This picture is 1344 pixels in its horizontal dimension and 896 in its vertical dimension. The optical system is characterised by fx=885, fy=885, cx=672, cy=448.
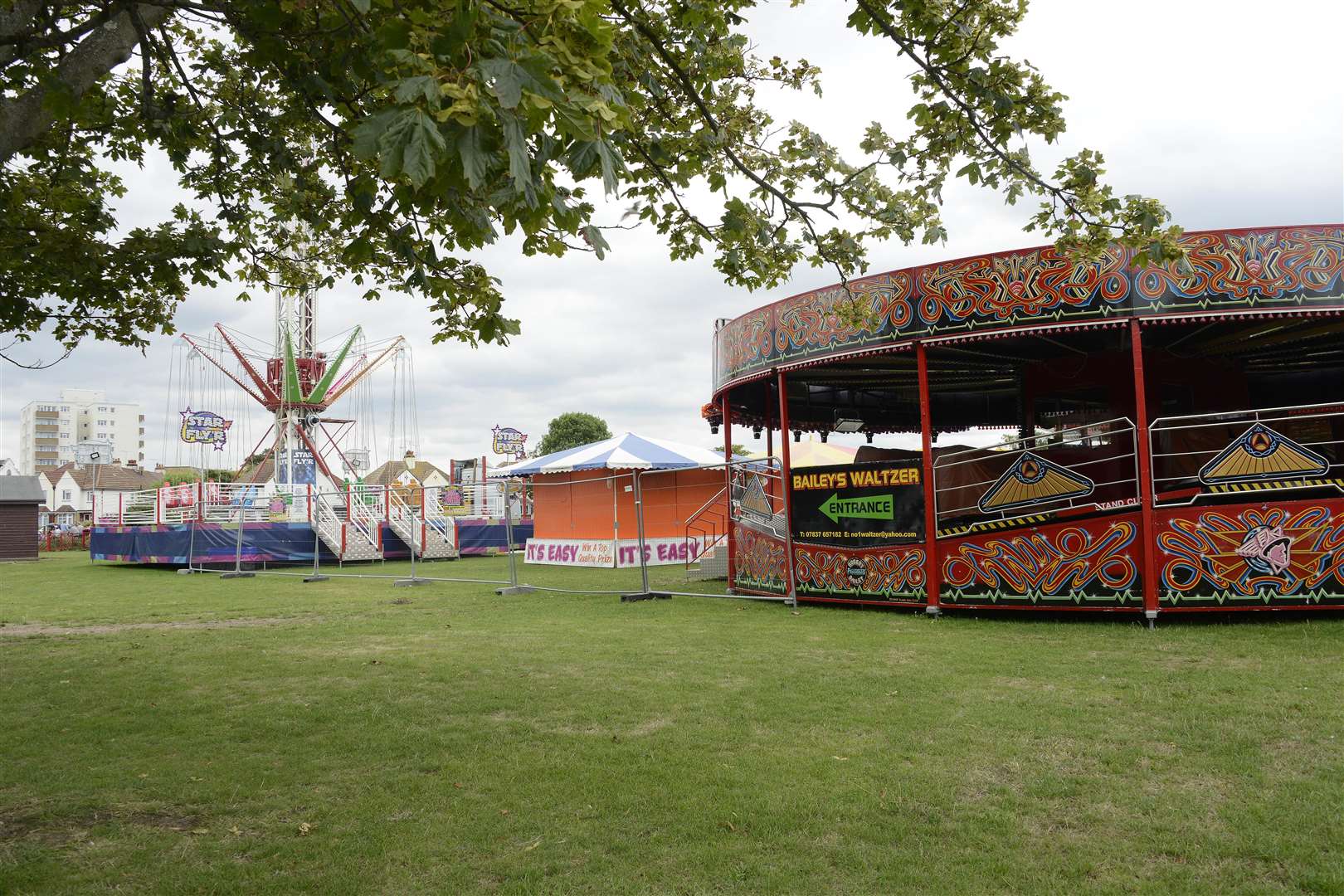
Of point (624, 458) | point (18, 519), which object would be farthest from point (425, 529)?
point (18, 519)

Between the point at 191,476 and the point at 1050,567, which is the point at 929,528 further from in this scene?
the point at 191,476

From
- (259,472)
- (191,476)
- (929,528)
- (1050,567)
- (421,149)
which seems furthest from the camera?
(191,476)

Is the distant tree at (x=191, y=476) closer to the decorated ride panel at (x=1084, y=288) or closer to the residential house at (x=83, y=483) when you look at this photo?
the residential house at (x=83, y=483)

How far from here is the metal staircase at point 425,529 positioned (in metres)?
27.0

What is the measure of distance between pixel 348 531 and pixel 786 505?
18.1m

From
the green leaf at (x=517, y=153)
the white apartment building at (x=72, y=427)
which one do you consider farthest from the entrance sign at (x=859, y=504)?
the white apartment building at (x=72, y=427)

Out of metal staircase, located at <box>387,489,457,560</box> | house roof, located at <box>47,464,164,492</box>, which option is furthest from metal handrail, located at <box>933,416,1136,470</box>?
house roof, located at <box>47,464,164,492</box>

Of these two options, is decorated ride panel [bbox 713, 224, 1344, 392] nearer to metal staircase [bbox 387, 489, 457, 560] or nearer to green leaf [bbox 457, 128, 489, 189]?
green leaf [bbox 457, 128, 489, 189]

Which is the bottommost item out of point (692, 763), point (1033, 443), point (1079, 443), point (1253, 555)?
point (692, 763)

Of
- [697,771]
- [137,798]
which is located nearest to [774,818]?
[697,771]

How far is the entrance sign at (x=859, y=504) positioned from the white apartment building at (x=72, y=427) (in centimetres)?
14599

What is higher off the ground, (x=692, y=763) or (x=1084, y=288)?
(x=1084, y=288)

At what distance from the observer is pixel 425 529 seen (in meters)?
26.5

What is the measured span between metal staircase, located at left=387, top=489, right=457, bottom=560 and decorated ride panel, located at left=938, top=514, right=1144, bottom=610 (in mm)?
19339
